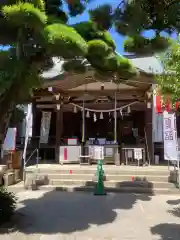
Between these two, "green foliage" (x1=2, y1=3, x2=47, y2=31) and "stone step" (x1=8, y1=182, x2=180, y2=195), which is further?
"stone step" (x1=8, y1=182, x2=180, y2=195)

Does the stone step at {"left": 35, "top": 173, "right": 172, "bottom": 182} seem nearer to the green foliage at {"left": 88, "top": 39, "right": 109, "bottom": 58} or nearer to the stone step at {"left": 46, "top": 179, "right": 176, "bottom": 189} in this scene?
the stone step at {"left": 46, "top": 179, "right": 176, "bottom": 189}

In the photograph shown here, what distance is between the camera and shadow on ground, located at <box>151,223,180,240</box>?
216 inches

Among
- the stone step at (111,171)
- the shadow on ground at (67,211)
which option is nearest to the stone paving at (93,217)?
the shadow on ground at (67,211)

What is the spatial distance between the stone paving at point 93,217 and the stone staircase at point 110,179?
593 mm

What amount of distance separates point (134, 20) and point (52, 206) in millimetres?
5137

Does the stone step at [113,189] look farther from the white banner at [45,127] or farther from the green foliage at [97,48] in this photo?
the green foliage at [97,48]

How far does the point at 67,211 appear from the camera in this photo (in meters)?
7.30

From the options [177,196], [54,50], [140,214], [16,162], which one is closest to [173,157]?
[177,196]

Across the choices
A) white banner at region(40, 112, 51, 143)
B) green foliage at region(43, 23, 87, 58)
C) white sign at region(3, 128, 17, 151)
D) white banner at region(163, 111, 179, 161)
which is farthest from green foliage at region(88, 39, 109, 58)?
white banner at region(40, 112, 51, 143)

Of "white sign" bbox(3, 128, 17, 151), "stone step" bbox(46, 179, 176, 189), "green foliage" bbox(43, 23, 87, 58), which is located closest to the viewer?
"green foliage" bbox(43, 23, 87, 58)

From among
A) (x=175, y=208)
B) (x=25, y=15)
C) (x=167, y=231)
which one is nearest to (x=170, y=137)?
(x=175, y=208)

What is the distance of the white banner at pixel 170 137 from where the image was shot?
9766 millimetres

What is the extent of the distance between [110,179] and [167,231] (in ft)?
15.6

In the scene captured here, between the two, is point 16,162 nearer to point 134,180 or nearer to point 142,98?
point 134,180
